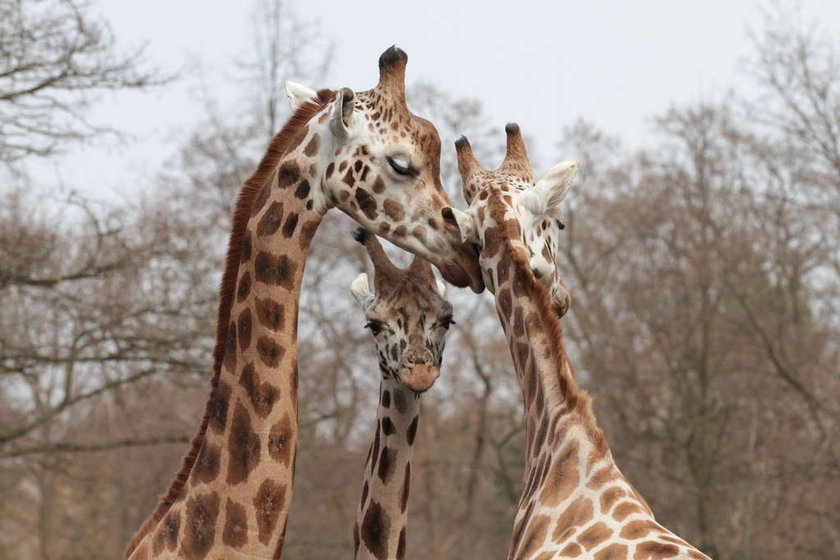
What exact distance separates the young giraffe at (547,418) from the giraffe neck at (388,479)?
81cm

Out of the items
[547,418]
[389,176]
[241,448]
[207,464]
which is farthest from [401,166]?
[207,464]

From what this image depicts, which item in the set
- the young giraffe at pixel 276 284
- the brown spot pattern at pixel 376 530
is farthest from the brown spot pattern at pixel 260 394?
the brown spot pattern at pixel 376 530

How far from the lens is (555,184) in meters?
6.21

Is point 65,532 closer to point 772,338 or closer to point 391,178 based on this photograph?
point 772,338

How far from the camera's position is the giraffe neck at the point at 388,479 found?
20.7 ft

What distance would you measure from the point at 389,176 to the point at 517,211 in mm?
718

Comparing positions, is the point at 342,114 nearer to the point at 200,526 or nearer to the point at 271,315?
the point at 271,315

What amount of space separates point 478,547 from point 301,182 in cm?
2355

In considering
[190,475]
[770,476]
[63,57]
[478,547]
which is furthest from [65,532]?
[190,475]

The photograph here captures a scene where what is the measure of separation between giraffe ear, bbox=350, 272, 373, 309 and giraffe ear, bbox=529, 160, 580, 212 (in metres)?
1.21

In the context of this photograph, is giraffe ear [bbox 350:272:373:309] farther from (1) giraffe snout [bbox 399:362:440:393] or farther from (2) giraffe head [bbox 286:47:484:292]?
(2) giraffe head [bbox 286:47:484:292]

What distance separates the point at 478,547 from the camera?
2831 centimetres

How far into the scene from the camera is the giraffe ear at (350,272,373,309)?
22.9ft

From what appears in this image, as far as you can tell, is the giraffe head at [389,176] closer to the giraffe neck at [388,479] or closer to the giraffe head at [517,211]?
the giraffe head at [517,211]
